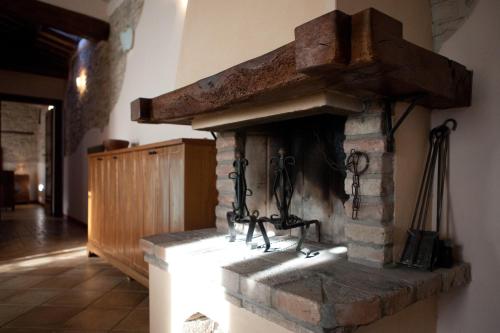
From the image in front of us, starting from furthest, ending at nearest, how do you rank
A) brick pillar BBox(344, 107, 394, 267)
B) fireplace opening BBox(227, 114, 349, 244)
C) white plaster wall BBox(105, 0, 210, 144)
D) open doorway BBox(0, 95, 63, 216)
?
open doorway BBox(0, 95, 63, 216), white plaster wall BBox(105, 0, 210, 144), fireplace opening BBox(227, 114, 349, 244), brick pillar BBox(344, 107, 394, 267)

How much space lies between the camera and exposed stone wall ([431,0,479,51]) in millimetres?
1434

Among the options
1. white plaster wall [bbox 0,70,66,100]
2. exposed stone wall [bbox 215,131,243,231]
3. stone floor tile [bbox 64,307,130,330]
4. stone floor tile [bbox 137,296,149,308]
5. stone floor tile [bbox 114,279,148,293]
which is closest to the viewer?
exposed stone wall [bbox 215,131,243,231]

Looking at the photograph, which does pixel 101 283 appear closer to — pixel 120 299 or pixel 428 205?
pixel 120 299

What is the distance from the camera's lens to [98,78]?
18.1ft

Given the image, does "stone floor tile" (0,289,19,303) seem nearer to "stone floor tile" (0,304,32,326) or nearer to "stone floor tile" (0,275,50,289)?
"stone floor tile" (0,275,50,289)

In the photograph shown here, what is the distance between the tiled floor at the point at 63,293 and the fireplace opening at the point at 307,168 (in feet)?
4.13

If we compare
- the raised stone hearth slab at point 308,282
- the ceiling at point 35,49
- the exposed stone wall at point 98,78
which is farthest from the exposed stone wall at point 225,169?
the ceiling at point 35,49

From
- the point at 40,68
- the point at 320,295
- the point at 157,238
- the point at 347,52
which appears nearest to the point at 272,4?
the point at 347,52

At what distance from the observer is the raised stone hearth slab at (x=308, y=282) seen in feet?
3.30

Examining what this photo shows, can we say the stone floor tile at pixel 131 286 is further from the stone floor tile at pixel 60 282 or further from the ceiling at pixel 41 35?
the ceiling at pixel 41 35

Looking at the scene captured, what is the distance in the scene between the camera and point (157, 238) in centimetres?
201

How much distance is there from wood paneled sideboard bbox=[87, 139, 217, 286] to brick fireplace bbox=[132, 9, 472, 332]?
0.35 m

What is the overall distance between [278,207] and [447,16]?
1164 mm

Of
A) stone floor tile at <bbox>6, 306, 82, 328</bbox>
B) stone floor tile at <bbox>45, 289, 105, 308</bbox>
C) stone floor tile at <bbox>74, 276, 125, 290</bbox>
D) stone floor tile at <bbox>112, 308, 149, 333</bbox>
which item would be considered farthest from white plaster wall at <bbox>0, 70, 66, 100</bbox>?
stone floor tile at <bbox>112, 308, 149, 333</bbox>
